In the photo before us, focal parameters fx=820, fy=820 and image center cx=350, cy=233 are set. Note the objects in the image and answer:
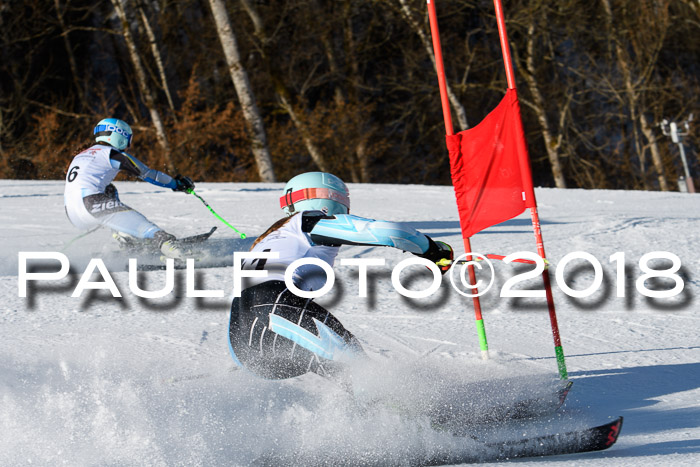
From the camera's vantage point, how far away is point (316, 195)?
12.7ft

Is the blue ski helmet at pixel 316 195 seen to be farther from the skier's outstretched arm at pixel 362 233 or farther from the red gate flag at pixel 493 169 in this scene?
the red gate flag at pixel 493 169

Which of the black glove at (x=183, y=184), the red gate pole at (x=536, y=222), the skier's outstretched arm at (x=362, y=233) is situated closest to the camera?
the skier's outstretched arm at (x=362, y=233)

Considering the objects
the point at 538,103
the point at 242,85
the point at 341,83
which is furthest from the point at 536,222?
the point at 341,83

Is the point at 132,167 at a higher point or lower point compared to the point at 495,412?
higher

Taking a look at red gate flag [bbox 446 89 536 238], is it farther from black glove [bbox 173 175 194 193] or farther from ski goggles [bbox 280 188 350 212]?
black glove [bbox 173 175 194 193]

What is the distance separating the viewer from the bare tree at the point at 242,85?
16031 millimetres

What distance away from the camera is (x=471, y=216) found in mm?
5066

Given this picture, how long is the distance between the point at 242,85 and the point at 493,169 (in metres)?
12.2

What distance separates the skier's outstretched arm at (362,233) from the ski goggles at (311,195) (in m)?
0.18

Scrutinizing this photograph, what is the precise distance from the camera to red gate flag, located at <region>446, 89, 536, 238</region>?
4.85 meters

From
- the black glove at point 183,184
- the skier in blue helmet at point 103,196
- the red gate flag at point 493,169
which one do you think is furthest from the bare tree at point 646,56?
the red gate flag at point 493,169

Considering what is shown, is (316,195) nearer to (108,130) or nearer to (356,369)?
(356,369)

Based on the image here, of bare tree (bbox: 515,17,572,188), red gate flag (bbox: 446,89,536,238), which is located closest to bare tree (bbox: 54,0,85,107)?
bare tree (bbox: 515,17,572,188)

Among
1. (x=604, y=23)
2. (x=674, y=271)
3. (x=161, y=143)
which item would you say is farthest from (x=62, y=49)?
(x=674, y=271)
